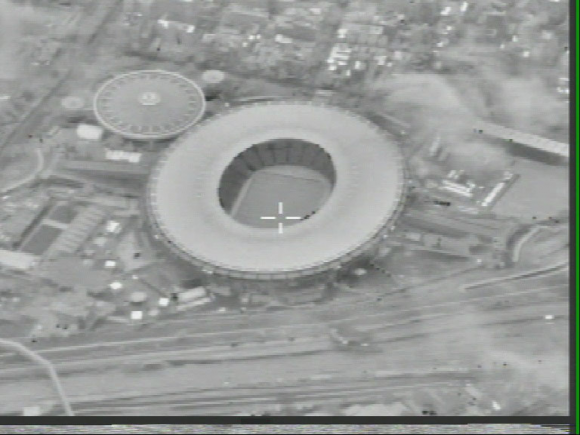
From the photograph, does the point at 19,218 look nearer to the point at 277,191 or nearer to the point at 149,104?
the point at 149,104

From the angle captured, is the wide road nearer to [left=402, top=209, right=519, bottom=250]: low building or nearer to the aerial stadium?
[left=402, top=209, right=519, bottom=250]: low building

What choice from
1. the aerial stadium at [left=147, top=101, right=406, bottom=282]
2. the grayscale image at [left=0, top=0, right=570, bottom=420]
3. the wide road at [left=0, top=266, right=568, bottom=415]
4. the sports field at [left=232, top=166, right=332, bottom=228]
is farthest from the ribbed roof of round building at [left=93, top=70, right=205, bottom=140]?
the wide road at [left=0, top=266, right=568, bottom=415]

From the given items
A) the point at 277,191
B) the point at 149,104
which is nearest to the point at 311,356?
the point at 277,191

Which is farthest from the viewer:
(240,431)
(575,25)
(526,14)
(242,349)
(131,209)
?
(526,14)

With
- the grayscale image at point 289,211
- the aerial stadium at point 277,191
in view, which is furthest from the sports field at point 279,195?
the grayscale image at point 289,211

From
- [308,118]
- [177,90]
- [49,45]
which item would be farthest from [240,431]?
[49,45]

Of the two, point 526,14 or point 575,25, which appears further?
point 526,14

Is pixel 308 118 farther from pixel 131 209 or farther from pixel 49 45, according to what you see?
pixel 49 45

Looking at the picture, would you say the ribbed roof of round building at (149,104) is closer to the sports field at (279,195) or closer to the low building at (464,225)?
the sports field at (279,195)
